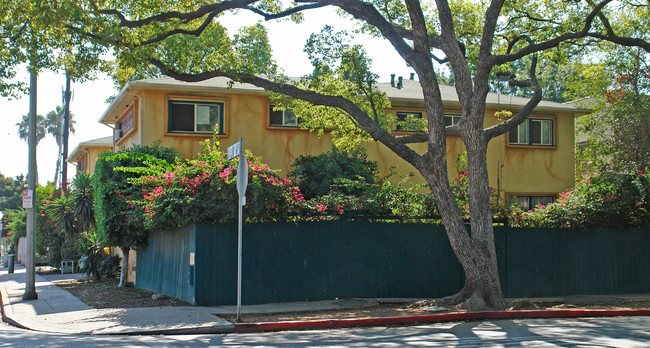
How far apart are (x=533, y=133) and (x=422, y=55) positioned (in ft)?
41.5

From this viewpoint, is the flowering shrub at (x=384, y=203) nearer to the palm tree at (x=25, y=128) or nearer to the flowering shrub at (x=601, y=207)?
the flowering shrub at (x=601, y=207)

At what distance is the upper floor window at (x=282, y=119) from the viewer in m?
22.4

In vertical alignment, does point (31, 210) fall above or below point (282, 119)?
below

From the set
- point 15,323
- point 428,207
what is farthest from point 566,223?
point 15,323

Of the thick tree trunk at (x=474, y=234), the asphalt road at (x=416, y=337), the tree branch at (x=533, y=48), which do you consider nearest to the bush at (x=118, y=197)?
the asphalt road at (x=416, y=337)

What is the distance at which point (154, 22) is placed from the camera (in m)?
15.6

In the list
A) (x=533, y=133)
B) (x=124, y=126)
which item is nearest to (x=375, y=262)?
(x=533, y=133)

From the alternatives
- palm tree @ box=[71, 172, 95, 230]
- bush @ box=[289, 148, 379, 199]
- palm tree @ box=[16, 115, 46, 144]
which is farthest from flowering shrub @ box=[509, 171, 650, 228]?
palm tree @ box=[16, 115, 46, 144]

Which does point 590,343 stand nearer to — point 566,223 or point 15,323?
point 566,223

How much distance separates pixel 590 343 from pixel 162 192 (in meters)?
9.26

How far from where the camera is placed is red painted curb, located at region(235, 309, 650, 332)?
36.9 ft

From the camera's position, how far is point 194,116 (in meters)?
Answer: 21.5

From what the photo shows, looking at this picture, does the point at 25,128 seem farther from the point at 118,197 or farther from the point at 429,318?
the point at 429,318

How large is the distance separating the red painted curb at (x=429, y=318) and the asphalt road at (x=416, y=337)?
14.7 inches
